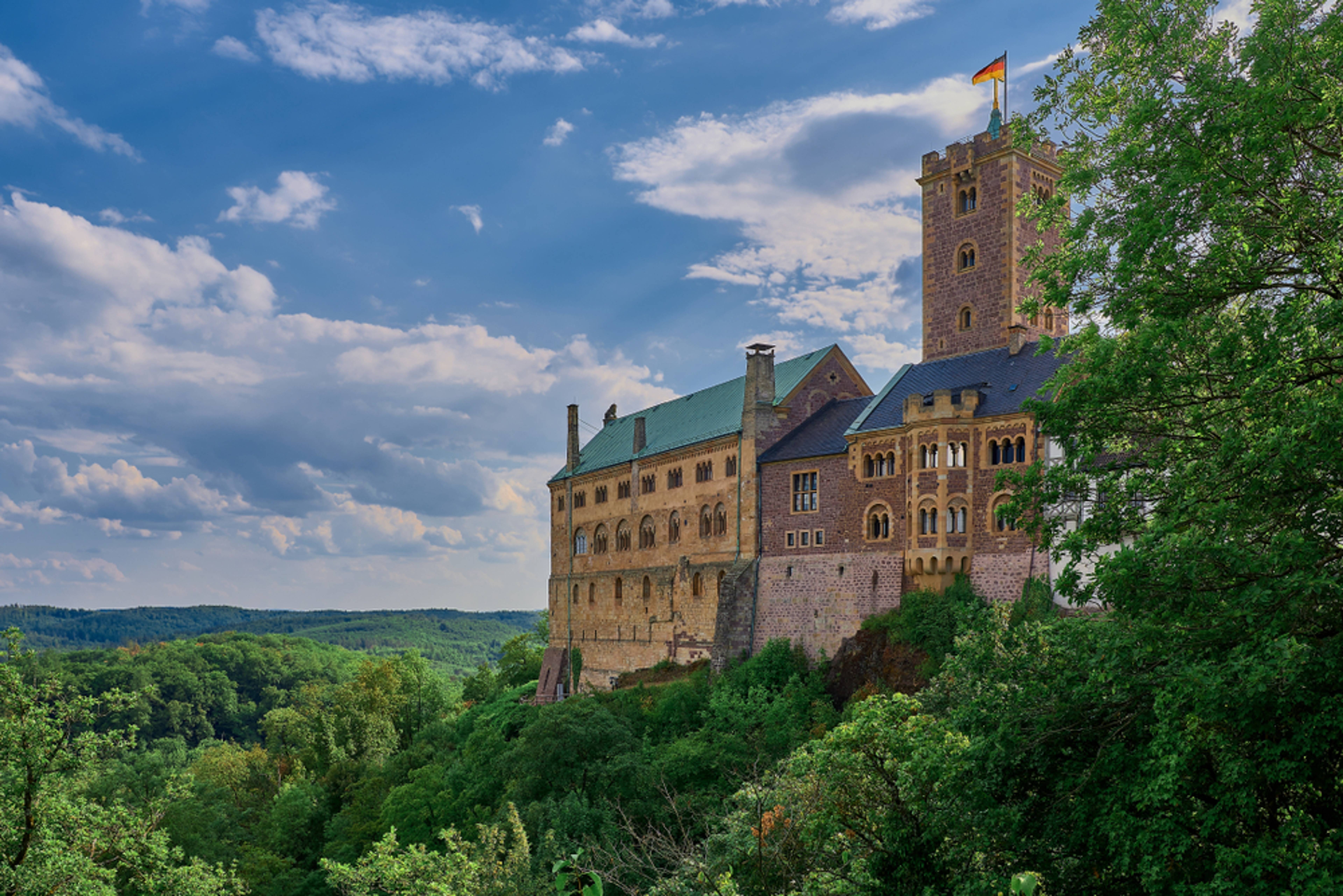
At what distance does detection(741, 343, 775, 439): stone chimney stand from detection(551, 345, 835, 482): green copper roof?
65 cm

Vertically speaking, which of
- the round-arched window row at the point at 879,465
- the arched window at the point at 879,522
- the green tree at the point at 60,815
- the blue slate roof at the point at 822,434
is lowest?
the green tree at the point at 60,815

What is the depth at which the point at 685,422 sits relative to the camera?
2366 inches

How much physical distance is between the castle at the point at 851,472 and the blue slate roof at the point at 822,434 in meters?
0.11

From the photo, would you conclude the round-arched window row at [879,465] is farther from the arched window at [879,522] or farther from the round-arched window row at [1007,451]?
the round-arched window row at [1007,451]

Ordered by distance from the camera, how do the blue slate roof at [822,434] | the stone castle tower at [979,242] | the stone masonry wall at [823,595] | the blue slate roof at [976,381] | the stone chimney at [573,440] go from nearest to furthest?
the blue slate roof at [976,381] → the stone masonry wall at [823,595] → the stone castle tower at [979,242] → the blue slate roof at [822,434] → the stone chimney at [573,440]

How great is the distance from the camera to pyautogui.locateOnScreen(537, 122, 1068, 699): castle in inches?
1614

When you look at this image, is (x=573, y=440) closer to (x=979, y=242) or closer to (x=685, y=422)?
(x=685, y=422)

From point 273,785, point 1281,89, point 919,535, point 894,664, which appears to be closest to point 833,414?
point 919,535

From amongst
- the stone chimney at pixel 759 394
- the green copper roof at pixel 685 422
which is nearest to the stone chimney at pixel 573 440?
the green copper roof at pixel 685 422

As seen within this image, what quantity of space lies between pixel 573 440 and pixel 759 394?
2456 centimetres

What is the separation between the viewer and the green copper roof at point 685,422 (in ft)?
176

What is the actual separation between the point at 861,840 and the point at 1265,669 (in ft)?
31.5

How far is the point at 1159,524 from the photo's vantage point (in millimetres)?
15578

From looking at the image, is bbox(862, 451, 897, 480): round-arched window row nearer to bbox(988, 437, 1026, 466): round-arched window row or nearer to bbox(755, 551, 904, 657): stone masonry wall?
bbox(755, 551, 904, 657): stone masonry wall
